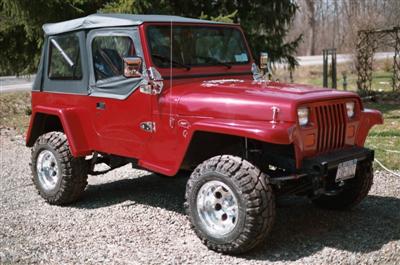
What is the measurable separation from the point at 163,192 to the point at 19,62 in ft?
29.3

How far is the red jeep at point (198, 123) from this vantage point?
443 centimetres

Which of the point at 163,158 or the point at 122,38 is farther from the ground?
the point at 122,38

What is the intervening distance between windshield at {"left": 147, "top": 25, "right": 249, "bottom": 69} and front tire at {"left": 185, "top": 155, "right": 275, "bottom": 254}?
131 centimetres

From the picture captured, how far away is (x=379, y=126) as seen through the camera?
10.9m

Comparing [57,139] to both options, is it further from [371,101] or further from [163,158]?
[371,101]

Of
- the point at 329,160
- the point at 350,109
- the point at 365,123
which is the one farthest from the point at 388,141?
the point at 329,160

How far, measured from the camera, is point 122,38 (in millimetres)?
5453

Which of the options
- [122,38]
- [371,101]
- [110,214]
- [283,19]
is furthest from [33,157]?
[371,101]

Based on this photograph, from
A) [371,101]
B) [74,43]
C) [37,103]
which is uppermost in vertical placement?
[74,43]

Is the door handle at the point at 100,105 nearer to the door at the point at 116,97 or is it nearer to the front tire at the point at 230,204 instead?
the door at the point at 116,97

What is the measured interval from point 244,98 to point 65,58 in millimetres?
2561

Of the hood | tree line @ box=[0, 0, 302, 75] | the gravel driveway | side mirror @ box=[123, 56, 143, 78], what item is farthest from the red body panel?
tree line @ box=[0, 0, 302, 75]

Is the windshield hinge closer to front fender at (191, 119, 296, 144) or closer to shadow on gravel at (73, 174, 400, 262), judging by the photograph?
front fender at (191, 119, 296, 144)

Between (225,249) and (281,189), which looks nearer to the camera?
(225,249)
